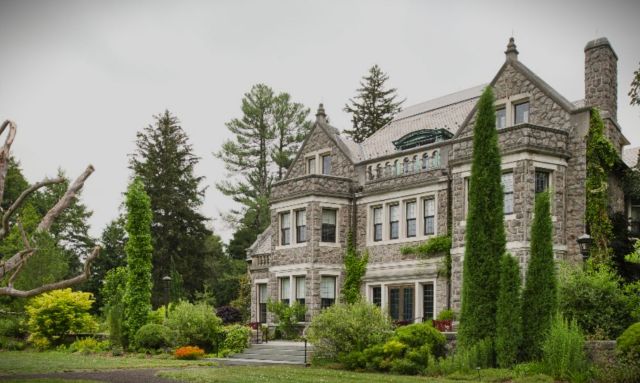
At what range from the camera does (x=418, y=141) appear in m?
30.2

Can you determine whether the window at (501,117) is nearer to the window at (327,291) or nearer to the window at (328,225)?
the window at (328,225)

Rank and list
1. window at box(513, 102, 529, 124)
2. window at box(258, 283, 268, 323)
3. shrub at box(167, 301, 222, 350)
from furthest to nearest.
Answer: window at box(258, 283, 268, 323) → window at box(513, 102, 529, 124) → shrub at box(167, 301, 222, 350)

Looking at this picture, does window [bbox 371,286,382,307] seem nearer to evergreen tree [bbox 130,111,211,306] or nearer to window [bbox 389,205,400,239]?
window [bbox 389,205,400,239]

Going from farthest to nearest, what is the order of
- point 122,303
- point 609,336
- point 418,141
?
point 418,141
point 122,303
point 609,336

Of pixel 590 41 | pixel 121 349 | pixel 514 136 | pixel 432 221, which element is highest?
pixel 590 41

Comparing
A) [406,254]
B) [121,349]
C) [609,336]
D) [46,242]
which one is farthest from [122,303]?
[609,336]

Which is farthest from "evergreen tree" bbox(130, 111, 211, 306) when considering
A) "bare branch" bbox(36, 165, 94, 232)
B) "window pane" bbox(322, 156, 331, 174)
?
"bare branch" bbox(36, 165, 94, 232)

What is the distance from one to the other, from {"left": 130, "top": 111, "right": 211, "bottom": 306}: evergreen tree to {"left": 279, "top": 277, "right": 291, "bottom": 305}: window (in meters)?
16.1

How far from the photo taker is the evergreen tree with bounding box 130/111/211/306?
47406 millimetres

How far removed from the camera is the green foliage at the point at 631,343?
1541 cm

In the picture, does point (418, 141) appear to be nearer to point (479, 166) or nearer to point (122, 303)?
point (479, 166)

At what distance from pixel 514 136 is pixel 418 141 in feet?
22.3

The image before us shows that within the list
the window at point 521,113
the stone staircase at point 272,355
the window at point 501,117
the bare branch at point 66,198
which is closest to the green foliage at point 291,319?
the stone staircase at point 272,355

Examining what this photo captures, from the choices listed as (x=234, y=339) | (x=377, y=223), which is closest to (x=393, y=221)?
(x=377, y=223)
